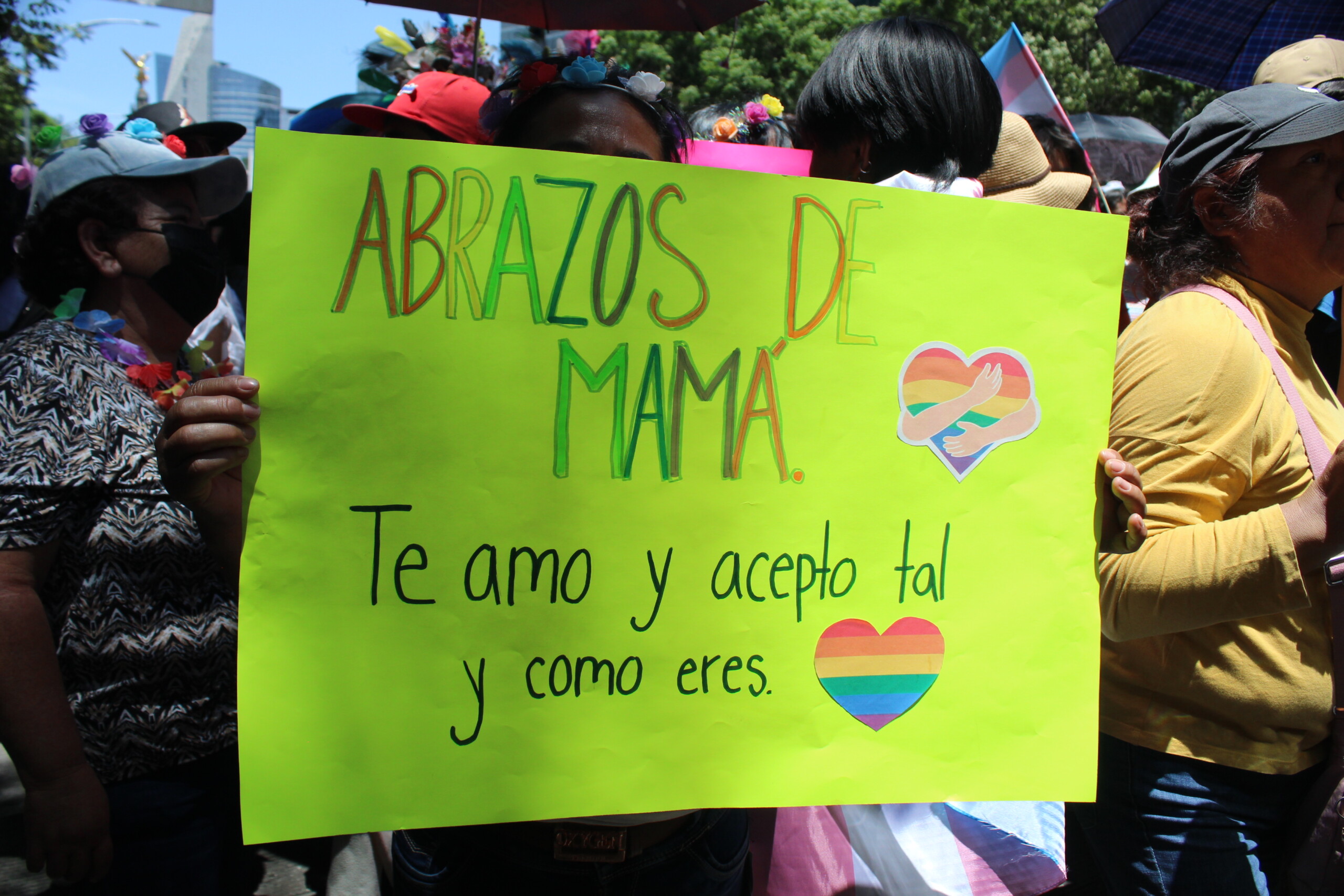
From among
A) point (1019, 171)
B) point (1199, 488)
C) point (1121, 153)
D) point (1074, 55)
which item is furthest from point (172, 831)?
point (1074, 55)

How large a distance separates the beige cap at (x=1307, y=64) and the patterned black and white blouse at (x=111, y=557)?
93.3 inches

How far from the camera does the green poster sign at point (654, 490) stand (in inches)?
40.6

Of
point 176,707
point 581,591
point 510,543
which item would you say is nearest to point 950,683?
point 581,591

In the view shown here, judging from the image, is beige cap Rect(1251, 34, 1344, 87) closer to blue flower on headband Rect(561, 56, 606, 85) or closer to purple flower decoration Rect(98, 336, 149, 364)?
blue flower on headband Rect(561, 56, 606, 85)

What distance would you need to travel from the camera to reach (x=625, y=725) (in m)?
1.11

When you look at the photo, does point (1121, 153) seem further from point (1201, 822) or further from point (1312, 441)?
point (1201, 822)

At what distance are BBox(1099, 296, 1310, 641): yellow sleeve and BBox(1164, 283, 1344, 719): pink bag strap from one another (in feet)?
0.09

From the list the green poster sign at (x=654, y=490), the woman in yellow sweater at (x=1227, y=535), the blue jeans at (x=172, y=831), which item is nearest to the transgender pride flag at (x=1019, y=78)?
the woman in yellow sweater at (x=1227, y=535)

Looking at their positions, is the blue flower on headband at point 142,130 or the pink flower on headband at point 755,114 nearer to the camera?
the blue flower on headband at point 142,130

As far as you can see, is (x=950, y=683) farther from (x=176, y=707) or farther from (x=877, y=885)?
(x=176, y=707)

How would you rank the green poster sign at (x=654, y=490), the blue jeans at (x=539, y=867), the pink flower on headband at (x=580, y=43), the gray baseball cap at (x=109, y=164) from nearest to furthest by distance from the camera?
1. the green poster sign at (x=654, y=490)
2. the blue jeans at (x=539, y=867)
3. the gray baseball cap at (x=109, y=164)
4. the pink flower on headband at (x=580, y=43)

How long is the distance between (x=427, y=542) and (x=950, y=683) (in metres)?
0.72

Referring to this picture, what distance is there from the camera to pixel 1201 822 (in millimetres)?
1373

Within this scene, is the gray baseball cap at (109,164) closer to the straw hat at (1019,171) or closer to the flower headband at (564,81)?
the flower headband at (564,81)
